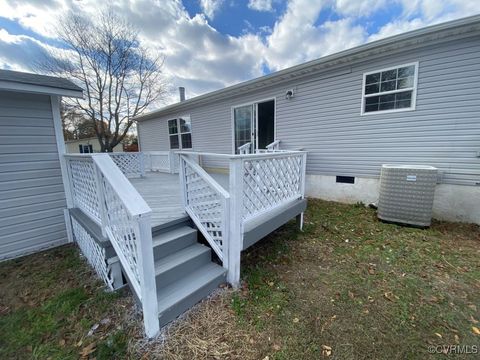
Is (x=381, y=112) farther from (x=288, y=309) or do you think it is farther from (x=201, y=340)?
(x=201, y=340)

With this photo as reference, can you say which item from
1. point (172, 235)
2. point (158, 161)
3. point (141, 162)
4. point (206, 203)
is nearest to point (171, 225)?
point (172, 235)

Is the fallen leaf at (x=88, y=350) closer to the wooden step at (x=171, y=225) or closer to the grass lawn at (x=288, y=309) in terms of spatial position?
the grass lawn at (x=288, y=309)

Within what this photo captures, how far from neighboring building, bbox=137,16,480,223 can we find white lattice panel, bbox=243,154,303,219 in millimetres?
2159

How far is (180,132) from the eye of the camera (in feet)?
30.4

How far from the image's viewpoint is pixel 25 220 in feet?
11.0

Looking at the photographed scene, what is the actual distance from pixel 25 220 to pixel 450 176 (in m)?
7.88

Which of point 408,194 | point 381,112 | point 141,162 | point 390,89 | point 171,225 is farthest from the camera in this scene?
point 141,162

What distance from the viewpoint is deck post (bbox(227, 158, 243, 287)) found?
2.20m

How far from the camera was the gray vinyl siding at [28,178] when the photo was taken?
3.14m

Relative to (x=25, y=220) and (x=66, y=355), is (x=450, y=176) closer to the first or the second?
(x=66, y=355)

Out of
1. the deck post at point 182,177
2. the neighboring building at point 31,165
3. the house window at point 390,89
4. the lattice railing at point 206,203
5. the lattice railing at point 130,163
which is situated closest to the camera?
the lattice railing at point 206,203
